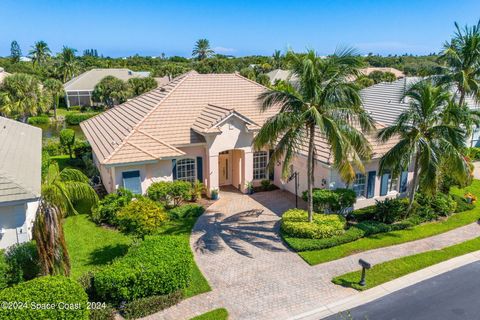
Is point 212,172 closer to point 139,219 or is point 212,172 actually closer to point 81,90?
point 139,219

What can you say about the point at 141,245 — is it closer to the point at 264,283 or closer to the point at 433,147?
the point at 264,283

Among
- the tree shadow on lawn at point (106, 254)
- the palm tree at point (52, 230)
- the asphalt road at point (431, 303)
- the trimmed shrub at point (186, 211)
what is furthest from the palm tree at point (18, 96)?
the asphalt road at point (431, 303)

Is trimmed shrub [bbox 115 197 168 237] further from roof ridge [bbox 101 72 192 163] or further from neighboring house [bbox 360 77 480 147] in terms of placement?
neighboring house [bbox 360 77 480 147]

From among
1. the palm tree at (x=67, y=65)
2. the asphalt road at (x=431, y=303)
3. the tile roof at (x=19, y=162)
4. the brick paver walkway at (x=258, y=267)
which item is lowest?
the asphalt road at (x=431, y=303)

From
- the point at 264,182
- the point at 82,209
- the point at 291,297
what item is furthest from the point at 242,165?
the point at 291,297

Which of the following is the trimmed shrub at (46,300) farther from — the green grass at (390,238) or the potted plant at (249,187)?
the potted plant at (249,187)
